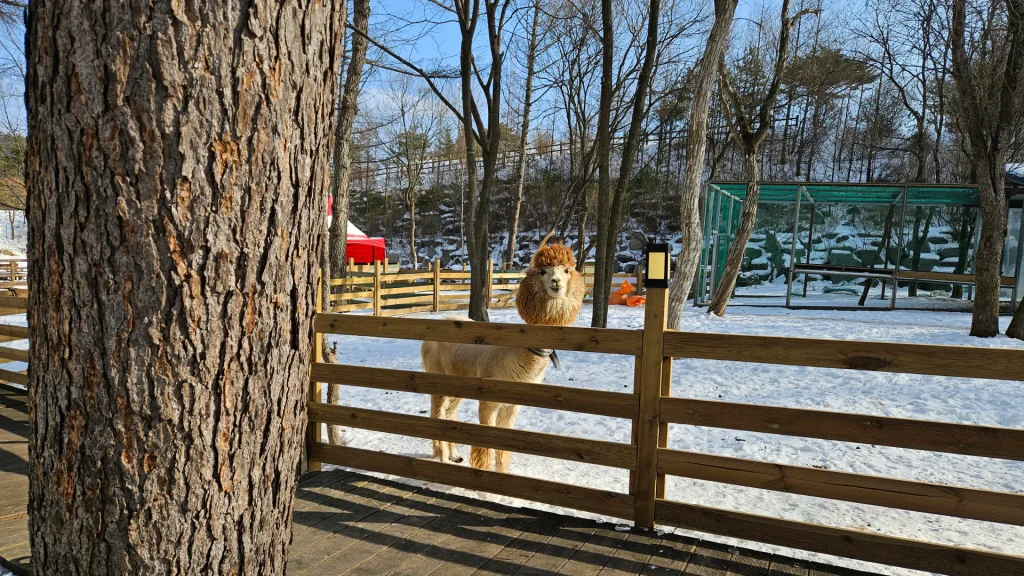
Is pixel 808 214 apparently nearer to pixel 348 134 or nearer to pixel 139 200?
pixel 348 134

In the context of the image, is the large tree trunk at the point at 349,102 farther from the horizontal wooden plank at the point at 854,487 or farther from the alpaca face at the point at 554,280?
the horizontal wooden plank at the point at 854,487

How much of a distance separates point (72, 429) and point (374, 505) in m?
2.52

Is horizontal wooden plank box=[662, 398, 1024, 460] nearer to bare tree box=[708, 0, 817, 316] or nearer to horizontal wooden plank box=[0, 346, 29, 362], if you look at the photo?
horizontal wooden plank box=[0, 346, 29, 362]

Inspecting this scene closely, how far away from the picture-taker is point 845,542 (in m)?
2.76

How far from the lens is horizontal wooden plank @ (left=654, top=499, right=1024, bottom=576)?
2.57 m

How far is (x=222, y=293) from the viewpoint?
4.10ft

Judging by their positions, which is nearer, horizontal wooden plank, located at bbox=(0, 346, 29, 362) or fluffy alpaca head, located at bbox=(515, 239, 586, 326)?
fluffy alpaca head, located at bbox=(515, 239, 586, 326)

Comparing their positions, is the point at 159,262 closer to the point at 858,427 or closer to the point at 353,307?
the point at 858,427

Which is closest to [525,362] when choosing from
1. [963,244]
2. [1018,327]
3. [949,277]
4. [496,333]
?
[496,333]

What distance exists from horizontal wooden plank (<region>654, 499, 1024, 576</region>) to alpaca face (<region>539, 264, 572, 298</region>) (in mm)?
1481

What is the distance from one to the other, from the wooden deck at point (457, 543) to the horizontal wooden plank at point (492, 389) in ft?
2.13

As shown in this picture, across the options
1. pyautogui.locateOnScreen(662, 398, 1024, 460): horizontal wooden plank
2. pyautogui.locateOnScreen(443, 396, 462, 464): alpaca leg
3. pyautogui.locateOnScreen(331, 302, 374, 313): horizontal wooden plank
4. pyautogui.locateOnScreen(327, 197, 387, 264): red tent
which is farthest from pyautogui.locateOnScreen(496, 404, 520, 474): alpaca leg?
pyautogui.locateOnScreen(327, 197, 387, 264): red tent

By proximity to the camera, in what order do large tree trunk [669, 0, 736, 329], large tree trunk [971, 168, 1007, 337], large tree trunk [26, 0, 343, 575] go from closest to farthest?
large tree trunk [26, 0, 343, 575]
large tree trunk [669, 0, 736, 329]
large tree trunk [971, 168, 1007, 337]

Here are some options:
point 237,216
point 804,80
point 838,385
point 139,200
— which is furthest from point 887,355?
point 804,80
